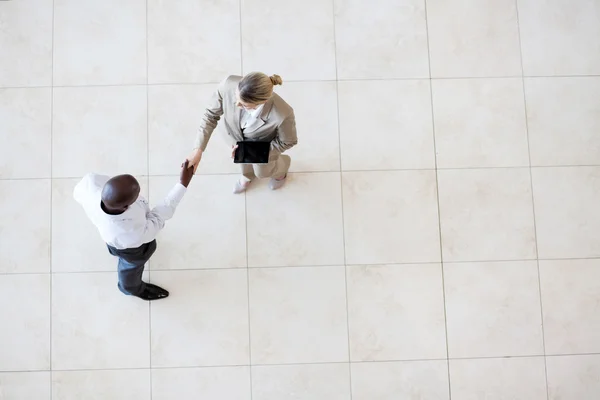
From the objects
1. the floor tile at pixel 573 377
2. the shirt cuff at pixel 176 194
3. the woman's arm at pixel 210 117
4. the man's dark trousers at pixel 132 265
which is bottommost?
the floor tile at pixel 573 377

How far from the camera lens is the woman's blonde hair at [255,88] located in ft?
6.23

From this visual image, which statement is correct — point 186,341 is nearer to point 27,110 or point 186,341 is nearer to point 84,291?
point 84,291

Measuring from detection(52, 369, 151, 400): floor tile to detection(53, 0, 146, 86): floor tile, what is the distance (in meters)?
1.91

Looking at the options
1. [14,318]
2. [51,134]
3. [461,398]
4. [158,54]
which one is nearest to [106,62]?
[158,54]

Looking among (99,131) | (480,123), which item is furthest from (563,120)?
(99,131)

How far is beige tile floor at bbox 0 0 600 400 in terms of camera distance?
9.59 feet

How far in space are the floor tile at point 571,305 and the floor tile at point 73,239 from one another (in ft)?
9.06

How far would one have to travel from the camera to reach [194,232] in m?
3.01

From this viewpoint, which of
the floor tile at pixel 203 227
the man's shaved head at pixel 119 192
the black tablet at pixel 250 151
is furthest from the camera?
the floor tile at pixel 203 227

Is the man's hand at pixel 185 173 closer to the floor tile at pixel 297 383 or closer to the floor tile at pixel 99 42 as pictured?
the floor tile at pixel 99 42

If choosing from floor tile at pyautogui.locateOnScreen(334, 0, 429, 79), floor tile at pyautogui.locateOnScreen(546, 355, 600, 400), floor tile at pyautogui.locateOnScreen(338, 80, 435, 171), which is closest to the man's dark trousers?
floor tile at pyautogui.locateOnScreen(338, 80, 435, 171)

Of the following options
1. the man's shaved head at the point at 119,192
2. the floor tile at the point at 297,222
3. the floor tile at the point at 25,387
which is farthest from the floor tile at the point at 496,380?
the floor tile at the point at 25,387

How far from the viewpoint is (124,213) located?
6.73ft

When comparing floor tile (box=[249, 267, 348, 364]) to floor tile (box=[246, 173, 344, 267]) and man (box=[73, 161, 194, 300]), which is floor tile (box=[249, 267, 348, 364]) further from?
man (box=[73, 161, 194, 300])
